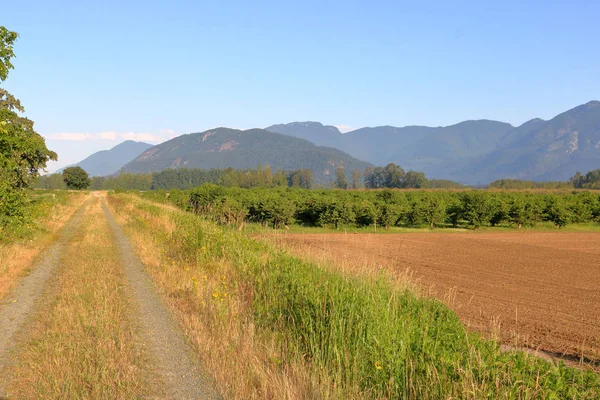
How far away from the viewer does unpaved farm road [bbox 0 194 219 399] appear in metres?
4.80

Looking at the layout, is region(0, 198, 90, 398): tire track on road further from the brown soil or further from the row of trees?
the row of trees

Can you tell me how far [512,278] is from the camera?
53.7ft

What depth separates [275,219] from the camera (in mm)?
34281

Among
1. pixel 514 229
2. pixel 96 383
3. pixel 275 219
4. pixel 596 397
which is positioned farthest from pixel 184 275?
pixel 514 229

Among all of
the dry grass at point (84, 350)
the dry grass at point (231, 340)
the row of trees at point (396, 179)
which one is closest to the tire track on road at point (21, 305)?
the dry grass at point (84, 350)

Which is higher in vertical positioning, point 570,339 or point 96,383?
point 96,383

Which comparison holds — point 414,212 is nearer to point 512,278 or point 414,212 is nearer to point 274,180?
point 512,278

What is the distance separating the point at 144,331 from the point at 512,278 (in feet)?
45.5

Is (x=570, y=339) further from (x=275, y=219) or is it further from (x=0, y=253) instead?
(x=275, y=219)

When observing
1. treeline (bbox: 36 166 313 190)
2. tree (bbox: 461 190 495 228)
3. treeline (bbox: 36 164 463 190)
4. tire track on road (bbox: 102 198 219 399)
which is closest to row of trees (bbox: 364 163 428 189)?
treeline (bbox: 36 164 463 190)

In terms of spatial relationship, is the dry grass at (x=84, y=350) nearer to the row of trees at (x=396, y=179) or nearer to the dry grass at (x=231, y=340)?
the dry grass at (x=231, y=340)

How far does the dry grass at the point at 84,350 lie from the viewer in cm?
459

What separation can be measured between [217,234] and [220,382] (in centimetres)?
743

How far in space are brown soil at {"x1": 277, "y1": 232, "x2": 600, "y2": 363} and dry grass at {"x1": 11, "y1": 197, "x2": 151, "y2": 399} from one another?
404 centimetres
